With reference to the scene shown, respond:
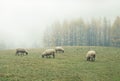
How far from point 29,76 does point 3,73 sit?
309 cm

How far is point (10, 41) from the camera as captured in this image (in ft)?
518

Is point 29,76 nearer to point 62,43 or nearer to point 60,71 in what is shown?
point 60,71

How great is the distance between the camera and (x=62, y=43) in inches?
5482

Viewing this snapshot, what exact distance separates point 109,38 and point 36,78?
4333 inches

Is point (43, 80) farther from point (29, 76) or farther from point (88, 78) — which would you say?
point (88, 78)

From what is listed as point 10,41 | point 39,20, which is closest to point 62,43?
point 10,41

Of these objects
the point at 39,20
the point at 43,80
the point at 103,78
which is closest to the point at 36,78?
the point at 43,80

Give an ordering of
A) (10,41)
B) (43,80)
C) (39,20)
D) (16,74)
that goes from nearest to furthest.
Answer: (43,80), (16,74), (10,41), (39,20)

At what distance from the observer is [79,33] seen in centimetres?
14125

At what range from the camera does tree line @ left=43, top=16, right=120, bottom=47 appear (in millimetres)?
138250

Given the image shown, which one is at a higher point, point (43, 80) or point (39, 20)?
point (39, 20)

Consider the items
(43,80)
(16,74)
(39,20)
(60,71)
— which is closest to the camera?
(43,80)

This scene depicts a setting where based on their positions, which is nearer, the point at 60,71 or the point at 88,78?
the point at 88,78

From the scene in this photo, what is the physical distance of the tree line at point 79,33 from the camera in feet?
454
